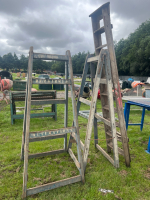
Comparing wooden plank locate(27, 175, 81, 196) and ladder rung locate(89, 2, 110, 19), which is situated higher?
ladder rung locate(89, 2, 110, 19)

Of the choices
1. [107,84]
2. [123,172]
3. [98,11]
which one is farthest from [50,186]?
[98,11]

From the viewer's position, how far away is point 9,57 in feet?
281

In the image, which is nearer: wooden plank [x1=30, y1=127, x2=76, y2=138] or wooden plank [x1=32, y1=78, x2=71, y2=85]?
wooden plank [x1=30, y1=127, x2=76, y2=138]

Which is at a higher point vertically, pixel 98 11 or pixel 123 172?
pixel 98 11

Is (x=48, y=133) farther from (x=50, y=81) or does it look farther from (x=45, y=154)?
(x=45, y=154)

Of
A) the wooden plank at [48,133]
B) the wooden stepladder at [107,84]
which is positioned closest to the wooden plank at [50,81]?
the wooden stepladder at [107,84]

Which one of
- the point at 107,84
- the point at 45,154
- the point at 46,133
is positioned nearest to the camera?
the point at 46,133

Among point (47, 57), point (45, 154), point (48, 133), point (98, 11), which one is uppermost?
point (98, 11)

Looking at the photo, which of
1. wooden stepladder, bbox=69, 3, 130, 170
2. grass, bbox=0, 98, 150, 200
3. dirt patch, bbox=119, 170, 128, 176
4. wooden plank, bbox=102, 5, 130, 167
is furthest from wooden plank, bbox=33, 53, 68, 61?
dirt patch, bbox=119, 170, 128, 176

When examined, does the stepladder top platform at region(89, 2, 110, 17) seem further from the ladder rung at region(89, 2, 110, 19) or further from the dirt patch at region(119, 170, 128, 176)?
the dirt patch at region(119, 170, 128, 176)

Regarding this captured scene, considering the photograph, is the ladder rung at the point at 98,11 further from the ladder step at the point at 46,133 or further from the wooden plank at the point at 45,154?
the wooden plank at the point at 45,154

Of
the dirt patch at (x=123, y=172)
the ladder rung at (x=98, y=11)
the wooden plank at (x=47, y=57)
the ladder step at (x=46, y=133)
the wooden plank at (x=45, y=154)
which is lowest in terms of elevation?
the dirt patch at (x=123, y=172)

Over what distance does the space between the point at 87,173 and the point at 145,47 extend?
39825 millimetres

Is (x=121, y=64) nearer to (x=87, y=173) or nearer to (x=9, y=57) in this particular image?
(x=87, y=173)
